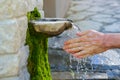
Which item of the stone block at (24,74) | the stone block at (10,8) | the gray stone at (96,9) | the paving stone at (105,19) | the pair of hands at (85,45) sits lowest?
the paving stone at (105,19)

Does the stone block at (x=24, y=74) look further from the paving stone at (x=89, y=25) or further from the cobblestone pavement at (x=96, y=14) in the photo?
the paving stone at (x=89, y=25)

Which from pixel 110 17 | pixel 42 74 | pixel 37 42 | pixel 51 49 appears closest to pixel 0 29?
pixel 37 42

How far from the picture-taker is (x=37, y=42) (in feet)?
6.89

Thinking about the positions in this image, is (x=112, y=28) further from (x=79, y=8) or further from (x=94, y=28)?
(x=79, y=8)

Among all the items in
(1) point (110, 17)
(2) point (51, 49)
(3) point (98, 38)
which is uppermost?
(3) point (98, 38)

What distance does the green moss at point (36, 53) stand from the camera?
200 centimetres

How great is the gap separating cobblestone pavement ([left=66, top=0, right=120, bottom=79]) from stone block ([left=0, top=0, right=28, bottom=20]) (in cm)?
396

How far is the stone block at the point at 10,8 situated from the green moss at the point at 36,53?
10.1 inches

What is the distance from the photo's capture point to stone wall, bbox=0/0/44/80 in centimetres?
164

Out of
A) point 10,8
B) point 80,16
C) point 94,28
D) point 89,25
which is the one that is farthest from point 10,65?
point 80,16

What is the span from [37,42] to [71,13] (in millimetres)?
5567

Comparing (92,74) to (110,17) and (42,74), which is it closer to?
(42,74)

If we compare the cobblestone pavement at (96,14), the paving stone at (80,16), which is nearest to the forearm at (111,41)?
the cobblestone pavement at (96,14)

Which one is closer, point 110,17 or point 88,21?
point 88,21
